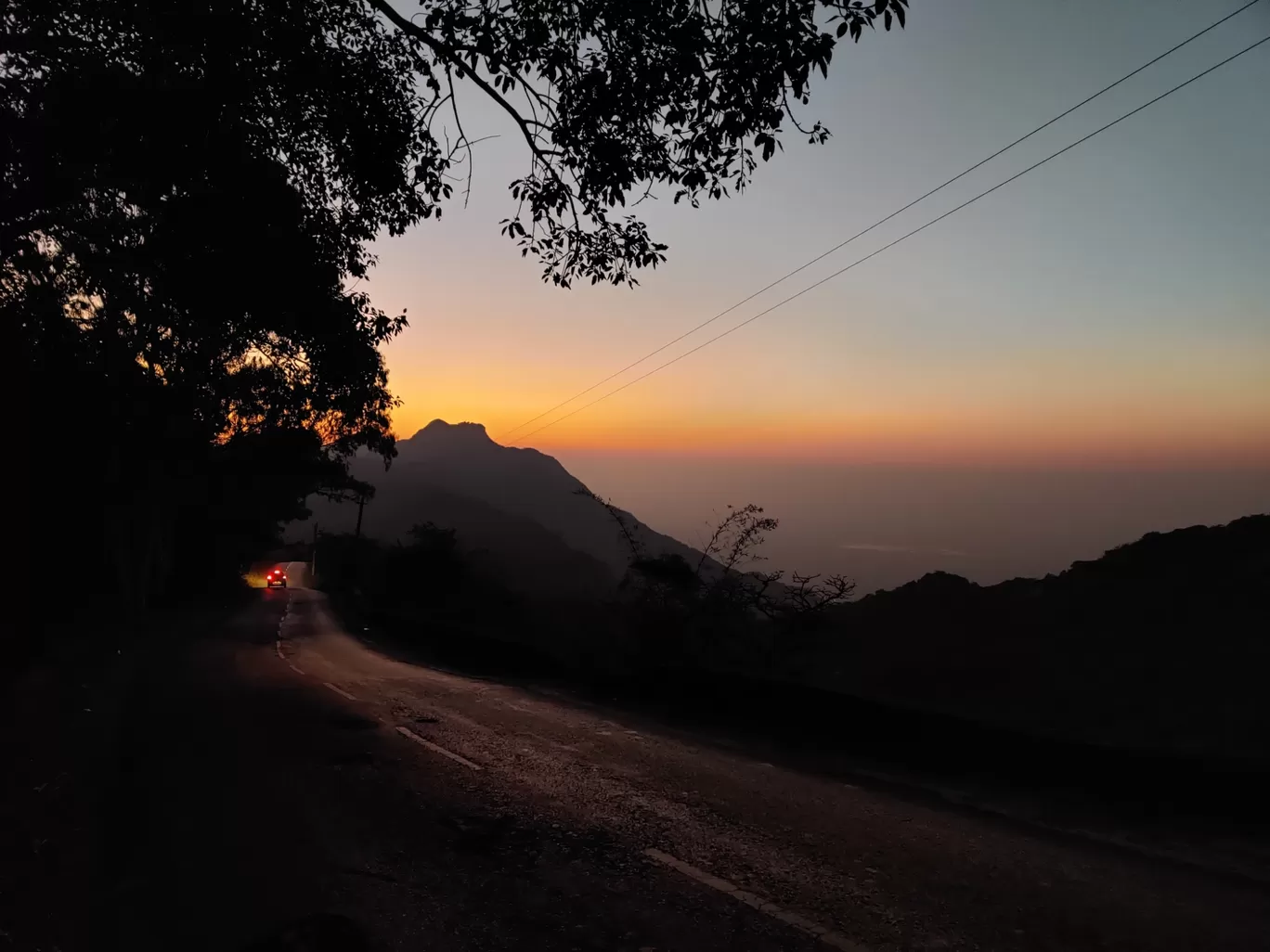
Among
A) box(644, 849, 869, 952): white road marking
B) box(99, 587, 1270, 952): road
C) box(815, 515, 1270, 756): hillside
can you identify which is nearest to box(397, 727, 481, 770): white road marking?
box(99, 587, 1270, 952): road

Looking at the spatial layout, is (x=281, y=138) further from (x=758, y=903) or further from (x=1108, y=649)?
(x=1108, y=649)

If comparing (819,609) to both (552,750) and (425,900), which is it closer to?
(552,750)

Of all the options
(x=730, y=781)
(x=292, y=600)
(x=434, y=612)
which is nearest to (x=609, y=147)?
(x=730, y=781)

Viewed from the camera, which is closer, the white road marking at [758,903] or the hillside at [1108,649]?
the white road marking at [758,903]

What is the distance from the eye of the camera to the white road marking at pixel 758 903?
4199mm

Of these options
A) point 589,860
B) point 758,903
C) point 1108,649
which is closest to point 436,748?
point 589,860

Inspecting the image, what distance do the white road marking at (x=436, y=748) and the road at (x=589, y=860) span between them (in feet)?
0.18

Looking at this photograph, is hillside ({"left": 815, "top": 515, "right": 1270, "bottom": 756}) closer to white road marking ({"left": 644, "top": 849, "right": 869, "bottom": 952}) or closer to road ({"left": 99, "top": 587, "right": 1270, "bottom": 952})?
road ({"left": 99, "top": 587, "right": 1270, "bottom": 952})

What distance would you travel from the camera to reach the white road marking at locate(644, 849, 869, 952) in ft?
13.8

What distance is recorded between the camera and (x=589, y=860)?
533cm

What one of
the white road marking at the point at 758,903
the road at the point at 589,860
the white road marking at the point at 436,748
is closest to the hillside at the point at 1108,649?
the road at the point at 589,860

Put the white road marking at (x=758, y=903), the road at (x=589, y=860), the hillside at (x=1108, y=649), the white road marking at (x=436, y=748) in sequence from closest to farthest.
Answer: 1. the white road marking at (x=758, y=903)
2. the road at (x=589, y=860)
3. the white road marking at (x=436, y=748)
4. the hillside at (x=1108, y=649)

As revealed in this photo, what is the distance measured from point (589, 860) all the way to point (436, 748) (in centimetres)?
389

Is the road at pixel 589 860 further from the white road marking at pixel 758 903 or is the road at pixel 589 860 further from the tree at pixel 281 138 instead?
the tree at pixel 281 138
